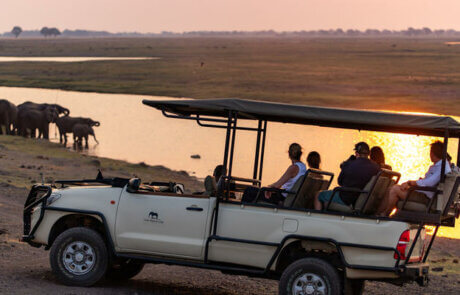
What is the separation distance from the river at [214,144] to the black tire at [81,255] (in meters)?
15.0

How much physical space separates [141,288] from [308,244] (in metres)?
2.15

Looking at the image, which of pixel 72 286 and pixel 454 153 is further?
pixel 454 153

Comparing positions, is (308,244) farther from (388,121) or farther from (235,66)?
(235,66)

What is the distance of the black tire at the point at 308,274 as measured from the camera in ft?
26.1

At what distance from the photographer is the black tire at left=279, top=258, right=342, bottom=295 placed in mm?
7957

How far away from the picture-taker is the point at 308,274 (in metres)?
8.03

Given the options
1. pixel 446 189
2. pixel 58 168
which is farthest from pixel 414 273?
pixel 58 168

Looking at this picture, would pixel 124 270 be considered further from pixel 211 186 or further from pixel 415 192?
pixel 415 192

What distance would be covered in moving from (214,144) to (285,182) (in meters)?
24.1

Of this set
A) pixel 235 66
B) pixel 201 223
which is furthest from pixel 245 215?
pixel 235 66

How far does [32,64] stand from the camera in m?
78.4

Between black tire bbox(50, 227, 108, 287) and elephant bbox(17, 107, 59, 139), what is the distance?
27274 mm

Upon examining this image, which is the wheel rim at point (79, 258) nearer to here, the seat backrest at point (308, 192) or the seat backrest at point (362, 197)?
the seat backrest at point (308, 192)

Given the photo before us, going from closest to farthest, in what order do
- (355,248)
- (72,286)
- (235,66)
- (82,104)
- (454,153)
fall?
(355,248), (72,286), (454,153), (82,104), (235,66)
